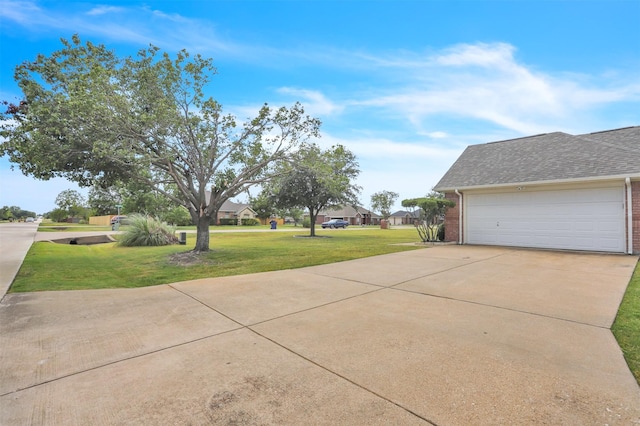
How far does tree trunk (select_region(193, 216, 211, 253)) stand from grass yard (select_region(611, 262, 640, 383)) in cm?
1086

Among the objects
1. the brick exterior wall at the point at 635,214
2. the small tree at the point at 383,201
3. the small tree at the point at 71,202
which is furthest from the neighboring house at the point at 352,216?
the small tree at the point at 71,202

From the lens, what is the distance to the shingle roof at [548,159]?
36.9 feet

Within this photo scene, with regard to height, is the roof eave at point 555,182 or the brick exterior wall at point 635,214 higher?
the roof eave at point 555,182

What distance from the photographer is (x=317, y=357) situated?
303 centimetres

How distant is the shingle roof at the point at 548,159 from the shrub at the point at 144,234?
46.7ft

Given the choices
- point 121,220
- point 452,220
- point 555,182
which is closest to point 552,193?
point 555,182

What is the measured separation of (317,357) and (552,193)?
1296 cm

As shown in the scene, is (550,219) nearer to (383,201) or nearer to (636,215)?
(636,215)

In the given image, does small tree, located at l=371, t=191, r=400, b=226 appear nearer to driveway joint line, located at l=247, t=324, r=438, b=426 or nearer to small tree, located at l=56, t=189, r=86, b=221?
small tree, located at l=56, t=189, r=86, b=221

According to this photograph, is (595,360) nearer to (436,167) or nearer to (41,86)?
(41,86)

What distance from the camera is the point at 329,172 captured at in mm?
11477

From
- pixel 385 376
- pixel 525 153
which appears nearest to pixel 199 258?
pixel 385 376

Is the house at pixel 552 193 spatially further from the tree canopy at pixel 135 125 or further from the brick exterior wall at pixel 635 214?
the tree canopy at pixel 135 125

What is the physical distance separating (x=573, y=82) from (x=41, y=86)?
18.9 metres
